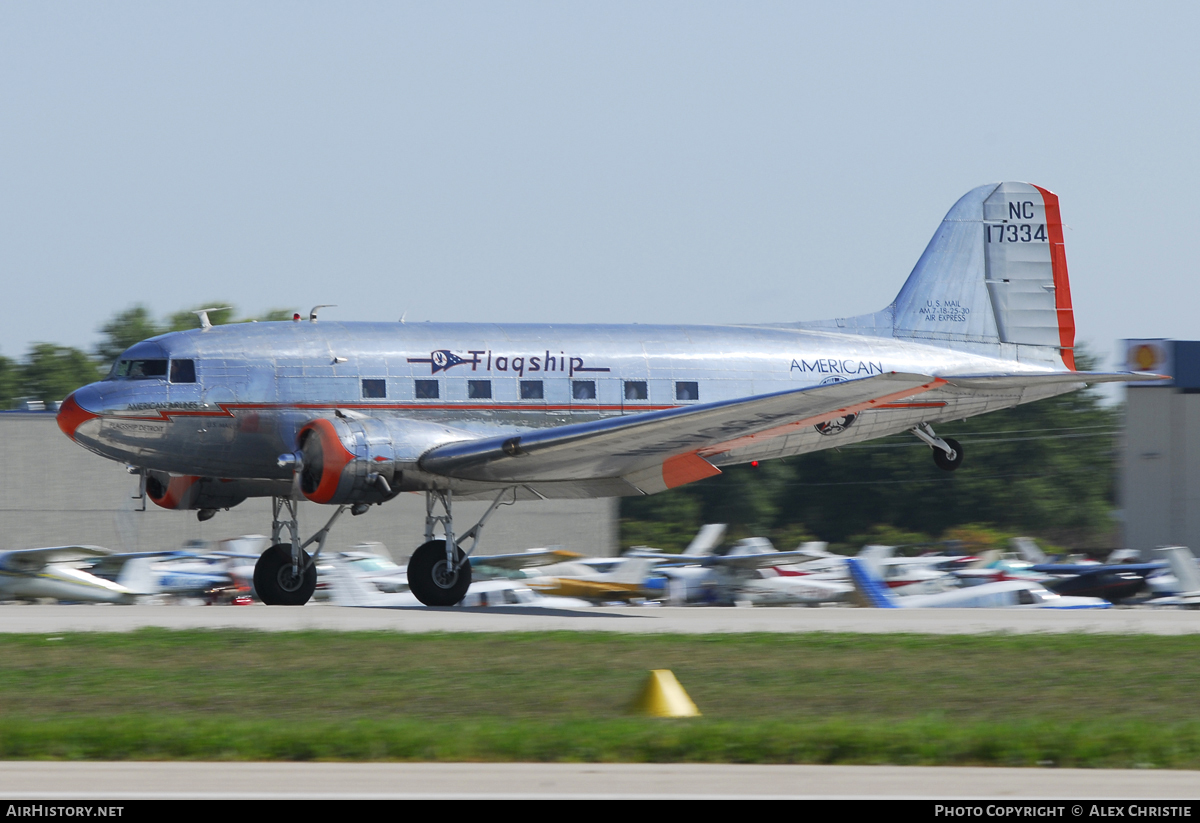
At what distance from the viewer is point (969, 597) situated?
26.7m

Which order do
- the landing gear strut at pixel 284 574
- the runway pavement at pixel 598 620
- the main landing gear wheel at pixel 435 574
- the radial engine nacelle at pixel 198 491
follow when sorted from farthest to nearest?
the radial engine nacelle at pixel 198 491 → the landing gear strut at pixel 284 574 → the main landing gear wheel at pixel 435 574 → the runway pavement at pixel 598 620

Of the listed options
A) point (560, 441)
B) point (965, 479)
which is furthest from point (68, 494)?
point (965, 479)

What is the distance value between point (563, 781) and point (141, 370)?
594 inches

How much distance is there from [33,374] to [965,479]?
5808 centimetres

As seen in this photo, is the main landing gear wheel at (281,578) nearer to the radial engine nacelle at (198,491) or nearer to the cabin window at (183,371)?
the radial engine nacelle at (198,491)

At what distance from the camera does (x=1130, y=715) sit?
12.0 meters

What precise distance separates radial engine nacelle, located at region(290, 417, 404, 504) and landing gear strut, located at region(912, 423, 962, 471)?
33.6 feet

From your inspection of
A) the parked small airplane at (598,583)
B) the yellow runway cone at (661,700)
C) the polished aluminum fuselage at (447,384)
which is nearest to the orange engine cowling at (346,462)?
the polished aluminum fuselage at (447,384)

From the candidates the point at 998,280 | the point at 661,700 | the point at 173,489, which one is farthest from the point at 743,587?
the point at 661,700

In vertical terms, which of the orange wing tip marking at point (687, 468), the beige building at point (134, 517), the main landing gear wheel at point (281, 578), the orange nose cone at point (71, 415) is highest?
the orange nose cone at point (71, 415)

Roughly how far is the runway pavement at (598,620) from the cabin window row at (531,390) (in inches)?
136

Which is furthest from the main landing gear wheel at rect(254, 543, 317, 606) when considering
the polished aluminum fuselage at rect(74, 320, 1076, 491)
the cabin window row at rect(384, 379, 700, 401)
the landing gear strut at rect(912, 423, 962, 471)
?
the landing gear strut at rect(912, 423, 962, 471)

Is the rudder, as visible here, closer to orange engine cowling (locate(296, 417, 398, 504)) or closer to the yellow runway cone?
orange engine cowling (locate(296, 417, 398, 504))

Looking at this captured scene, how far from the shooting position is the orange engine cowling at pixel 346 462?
807 inches
